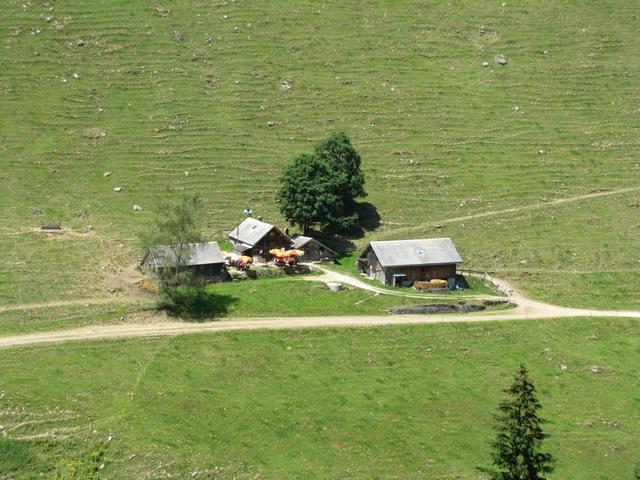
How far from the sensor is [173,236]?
69.5 meters

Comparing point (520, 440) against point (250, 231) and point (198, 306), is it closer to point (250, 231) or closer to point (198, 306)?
point (198, 306)

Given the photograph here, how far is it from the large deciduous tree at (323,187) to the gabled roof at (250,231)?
4.29m

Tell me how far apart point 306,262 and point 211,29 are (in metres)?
Result: 65.2

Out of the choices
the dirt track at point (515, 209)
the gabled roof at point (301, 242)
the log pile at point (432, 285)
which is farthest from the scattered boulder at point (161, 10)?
the log pile at point (432, 285)

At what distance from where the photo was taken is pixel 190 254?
2859 inches

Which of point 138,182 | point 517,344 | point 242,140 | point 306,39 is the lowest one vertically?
point 517,344

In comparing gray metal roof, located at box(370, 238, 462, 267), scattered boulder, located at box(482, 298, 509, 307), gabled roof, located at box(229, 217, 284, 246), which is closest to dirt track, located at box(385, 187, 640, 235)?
gray metal roof, located at box(370, 238, 462, 267)

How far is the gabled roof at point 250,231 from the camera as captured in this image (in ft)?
279

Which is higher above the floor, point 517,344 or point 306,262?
point 306,262

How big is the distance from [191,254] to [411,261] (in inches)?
895

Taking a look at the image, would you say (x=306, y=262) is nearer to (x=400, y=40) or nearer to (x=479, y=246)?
(x=479, y=246)

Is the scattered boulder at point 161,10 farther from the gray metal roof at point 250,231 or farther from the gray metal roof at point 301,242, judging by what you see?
the gray metal roof at point 301,242

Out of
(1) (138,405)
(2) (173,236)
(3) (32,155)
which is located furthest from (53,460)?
(3) (32,155)

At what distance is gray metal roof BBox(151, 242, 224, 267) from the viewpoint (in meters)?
69.8
